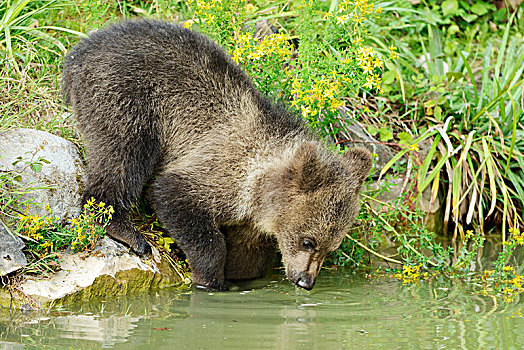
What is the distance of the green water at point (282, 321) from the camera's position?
14.4ft

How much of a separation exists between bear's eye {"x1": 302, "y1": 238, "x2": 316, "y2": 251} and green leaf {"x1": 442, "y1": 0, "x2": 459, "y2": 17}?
19.2 ft

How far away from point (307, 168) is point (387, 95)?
339 cm

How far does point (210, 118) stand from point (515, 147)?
394 centimetres

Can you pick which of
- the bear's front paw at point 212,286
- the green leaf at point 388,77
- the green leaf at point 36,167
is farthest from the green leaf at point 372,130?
the green leaf at point 36,167

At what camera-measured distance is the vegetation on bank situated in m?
6.58

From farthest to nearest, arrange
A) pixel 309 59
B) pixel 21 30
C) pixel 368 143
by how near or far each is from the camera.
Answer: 1. pixel 368 143
2. pixel 21 30
3. pixel 309 59

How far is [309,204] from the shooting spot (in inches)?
234

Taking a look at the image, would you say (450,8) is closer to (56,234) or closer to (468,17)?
(468,17)

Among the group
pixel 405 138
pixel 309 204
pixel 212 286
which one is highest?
pixel 309 204

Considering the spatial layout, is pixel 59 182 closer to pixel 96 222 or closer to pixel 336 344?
pixel 96 222

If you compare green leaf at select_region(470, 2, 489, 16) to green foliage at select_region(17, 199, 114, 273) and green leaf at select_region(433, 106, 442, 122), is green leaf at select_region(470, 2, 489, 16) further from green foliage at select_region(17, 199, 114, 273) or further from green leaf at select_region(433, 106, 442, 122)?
green foliage at select_region(17, 199, 114, 273)

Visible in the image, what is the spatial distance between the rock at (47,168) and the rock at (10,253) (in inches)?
18.0

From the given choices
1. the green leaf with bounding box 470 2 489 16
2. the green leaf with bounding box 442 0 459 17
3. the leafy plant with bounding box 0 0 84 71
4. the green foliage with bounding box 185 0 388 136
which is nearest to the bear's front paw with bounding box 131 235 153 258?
the green foliage with bounding box 185 0 388 136

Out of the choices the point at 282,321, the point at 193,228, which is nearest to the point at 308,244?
the point at 193,228
